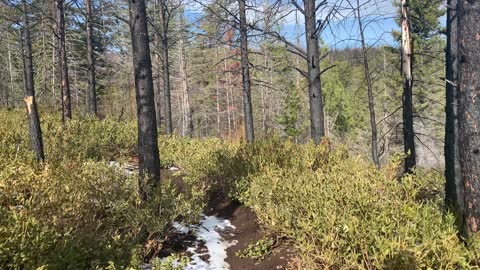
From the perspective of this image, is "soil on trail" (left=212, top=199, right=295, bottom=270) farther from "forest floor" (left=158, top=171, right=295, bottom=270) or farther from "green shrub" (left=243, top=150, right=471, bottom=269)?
"green shrub" (left=243, top=150, right=471, bottom=269)

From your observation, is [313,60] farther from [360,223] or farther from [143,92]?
[360,223]

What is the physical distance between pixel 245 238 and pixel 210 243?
1.77 ft

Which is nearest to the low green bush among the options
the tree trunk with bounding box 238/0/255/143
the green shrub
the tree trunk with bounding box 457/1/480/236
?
the green shrub

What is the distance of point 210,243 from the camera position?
16.1 ft

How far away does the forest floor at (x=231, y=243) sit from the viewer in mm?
4109

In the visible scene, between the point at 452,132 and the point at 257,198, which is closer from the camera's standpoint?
the point at 452,132

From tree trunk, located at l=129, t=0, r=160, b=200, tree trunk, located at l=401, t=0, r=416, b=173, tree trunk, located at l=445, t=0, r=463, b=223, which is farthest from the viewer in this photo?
tree trunk, located at l=401, t=0, r=416, b=173

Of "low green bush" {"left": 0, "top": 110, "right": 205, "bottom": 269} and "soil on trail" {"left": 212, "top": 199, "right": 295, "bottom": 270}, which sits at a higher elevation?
"low green bush" {"left": 0, "top": 110, "right": 205, "bottom": 269}

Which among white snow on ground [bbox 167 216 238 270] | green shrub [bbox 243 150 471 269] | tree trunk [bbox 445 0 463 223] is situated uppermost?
tree trunk [bbox 445 0 463 223]

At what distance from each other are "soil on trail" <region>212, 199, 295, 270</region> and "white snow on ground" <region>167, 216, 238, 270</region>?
0.10 m

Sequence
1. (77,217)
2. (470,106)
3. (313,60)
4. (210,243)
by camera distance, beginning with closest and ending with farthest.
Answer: (470,106) < (77,217) < (210,243) < (313,60)

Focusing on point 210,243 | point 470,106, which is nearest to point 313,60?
point 210,243

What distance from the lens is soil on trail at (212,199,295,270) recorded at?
4.02 metres

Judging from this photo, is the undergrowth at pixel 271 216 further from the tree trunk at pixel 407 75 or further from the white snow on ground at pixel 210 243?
the tree trunk at pixel 407 75
